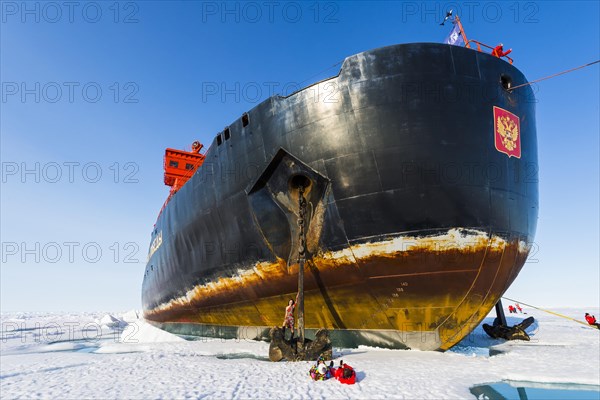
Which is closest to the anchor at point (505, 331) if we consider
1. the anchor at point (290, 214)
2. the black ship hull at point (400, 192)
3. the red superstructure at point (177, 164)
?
the black ship hull at point (400, 192)

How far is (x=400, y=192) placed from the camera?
6664 millimetres

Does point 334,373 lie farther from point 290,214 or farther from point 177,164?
point 177,164

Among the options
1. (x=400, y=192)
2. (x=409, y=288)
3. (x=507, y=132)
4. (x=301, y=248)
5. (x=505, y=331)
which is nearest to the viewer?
(x=400, y=192)

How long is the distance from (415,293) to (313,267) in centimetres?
226

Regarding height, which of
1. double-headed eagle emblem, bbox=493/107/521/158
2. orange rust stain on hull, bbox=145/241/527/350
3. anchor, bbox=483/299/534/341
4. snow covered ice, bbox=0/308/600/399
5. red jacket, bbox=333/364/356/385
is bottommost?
anchor, bbox=483/299/534/341

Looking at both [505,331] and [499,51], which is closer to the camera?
[499,51]

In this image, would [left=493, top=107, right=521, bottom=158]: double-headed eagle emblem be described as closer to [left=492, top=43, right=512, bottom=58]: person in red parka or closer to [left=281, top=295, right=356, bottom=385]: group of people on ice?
[left=492, top=43, right=512, bottom=58]: person in red parka

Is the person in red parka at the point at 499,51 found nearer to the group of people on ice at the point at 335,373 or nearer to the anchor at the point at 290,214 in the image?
the anchor at the point at 290,214

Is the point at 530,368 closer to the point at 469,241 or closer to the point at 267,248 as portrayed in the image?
the point at 469,241

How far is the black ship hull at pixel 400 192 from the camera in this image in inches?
262

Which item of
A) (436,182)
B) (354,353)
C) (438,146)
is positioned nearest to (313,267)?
(354,353)

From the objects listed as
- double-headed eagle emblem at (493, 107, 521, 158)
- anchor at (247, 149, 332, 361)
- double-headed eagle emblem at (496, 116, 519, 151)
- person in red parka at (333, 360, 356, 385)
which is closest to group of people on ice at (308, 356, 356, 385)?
person in red parka at (333, 360, 356, 385)

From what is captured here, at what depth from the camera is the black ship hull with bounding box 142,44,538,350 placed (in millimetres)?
6660

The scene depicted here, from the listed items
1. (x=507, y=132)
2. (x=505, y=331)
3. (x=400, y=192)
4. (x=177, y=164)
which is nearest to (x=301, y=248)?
(x=400, y=192)
